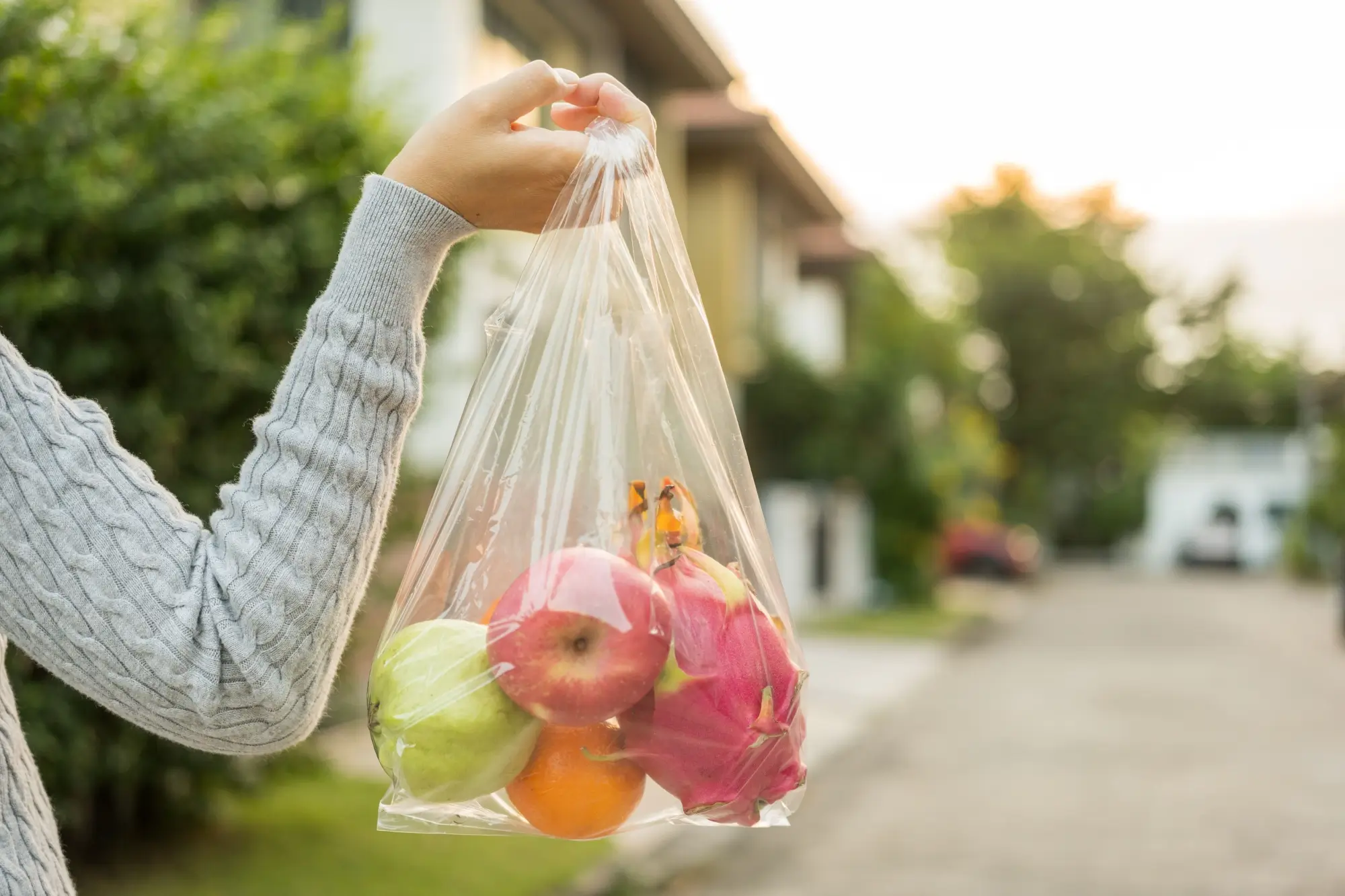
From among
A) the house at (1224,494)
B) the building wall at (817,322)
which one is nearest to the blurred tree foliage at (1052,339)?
the house at (1224,494)

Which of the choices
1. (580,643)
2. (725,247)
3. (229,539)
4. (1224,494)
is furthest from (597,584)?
(1224,494)

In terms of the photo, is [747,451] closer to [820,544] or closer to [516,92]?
[516,92]

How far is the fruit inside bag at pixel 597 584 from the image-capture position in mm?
1133

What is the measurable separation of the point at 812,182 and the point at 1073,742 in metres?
12.6

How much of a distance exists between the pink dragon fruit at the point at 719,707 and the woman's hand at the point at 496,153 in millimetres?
354

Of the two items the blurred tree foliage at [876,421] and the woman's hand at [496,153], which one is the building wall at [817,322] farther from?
the woman's hand at [496,153]

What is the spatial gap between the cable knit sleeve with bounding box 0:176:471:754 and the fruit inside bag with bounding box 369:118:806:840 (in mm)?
135

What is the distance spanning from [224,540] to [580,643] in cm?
29

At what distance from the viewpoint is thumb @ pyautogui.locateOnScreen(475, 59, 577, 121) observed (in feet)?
3.79

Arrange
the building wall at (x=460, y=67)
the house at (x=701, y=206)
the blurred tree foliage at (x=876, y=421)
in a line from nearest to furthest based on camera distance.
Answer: the building wall at (x=460, y=67), the house at (x=701, y=206), the blurred tree foliage at (x=876, y=421)

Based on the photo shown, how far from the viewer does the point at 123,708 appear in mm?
1065

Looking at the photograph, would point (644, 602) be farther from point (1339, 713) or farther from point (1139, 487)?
point (1139, 487)

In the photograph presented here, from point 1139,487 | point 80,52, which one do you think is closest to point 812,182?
point 80,52

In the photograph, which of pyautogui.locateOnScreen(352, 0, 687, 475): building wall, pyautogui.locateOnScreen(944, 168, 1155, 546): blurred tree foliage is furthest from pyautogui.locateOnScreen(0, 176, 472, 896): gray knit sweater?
pyautogui.locateOnScreen(944, 168, 1155, 546): blurred tree foliage
